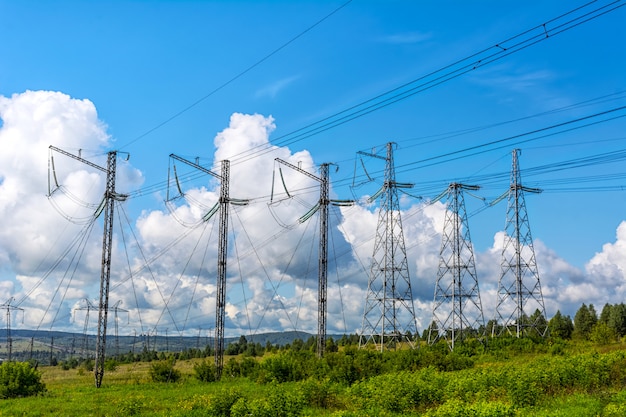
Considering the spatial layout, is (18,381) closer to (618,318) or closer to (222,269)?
(222,269)

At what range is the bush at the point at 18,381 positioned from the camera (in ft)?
180

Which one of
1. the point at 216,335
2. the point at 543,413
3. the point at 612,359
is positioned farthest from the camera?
the point at 216,335

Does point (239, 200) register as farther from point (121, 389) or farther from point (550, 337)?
point (550, 337)

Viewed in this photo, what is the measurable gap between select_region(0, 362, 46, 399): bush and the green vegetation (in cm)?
20

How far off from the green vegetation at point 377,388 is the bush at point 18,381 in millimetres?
204

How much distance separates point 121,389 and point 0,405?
11347 mm

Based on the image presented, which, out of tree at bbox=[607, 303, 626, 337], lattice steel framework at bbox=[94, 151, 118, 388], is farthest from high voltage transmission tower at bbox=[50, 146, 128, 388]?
tree at bbox=[607, 303, 626, 337]

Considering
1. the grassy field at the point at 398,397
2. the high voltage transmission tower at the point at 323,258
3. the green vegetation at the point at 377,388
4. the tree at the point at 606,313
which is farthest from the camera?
the tree at the point at 606,313

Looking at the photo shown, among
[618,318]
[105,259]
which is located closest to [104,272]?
[105,259]

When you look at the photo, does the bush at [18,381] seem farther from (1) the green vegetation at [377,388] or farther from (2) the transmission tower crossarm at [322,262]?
(2) the transmission tower crossarm at [322,262]

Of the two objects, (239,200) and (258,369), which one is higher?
(239,200)

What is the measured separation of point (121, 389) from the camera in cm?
5619

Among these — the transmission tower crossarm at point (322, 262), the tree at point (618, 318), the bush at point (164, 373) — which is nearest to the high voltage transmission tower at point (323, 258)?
the transmission tower crossarm at point (322, 262)

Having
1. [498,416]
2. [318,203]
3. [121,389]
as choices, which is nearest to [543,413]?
[498,416]
